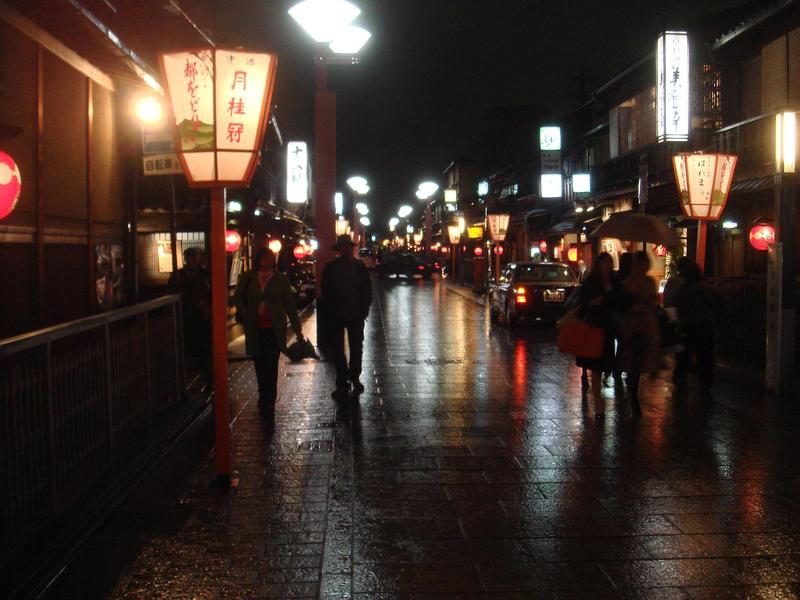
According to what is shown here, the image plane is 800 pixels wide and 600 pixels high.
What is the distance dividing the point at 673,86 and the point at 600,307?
11.6 m

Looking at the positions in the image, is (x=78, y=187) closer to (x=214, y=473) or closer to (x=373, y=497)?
(x=214, y=473)

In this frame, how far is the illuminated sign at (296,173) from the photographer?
118 feet

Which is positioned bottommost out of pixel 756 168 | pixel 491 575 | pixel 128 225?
pixel 491 575

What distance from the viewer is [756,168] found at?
16.3 m

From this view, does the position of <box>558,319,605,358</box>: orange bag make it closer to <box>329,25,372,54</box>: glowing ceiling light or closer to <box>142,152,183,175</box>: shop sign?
<box>142,152,183,175</box>: shop sign

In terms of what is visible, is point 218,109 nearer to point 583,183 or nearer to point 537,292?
point 537,292

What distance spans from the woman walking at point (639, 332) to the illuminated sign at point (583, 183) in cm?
2066

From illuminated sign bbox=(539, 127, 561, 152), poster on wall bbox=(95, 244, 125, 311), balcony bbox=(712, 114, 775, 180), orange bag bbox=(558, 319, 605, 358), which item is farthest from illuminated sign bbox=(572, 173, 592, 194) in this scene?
orange bag bbox=(558, 319, 605, 358)

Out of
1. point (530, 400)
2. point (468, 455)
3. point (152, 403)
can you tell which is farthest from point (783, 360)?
point (152, 403)

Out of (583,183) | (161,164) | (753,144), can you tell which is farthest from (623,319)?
(583,183)

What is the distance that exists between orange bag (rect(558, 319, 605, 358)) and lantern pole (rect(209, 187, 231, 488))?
437 centimetres

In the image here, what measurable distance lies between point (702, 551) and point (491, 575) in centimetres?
145

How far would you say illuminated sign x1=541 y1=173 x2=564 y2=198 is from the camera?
34.2 m

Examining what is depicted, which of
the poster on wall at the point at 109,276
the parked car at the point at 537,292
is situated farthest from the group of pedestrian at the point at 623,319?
the parked car at the point at 537,292
